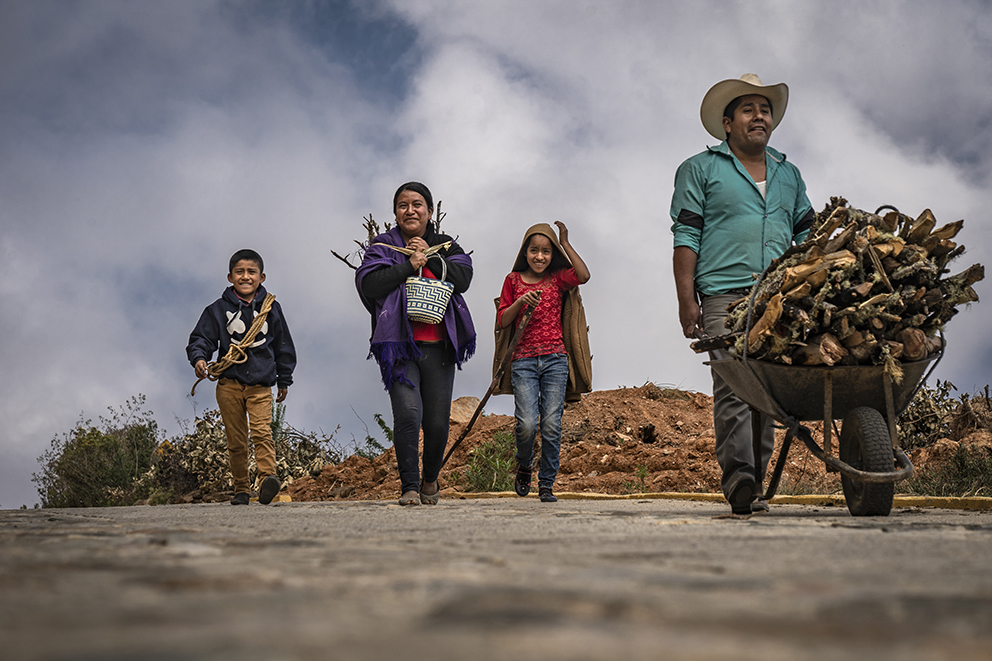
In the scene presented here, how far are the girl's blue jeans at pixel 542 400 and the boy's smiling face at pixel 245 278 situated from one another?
8.41 feet

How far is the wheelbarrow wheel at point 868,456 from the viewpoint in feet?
12.0

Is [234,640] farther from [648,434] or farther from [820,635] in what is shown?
[648,434]

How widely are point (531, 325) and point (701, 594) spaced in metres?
5.62

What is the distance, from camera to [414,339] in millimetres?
5730

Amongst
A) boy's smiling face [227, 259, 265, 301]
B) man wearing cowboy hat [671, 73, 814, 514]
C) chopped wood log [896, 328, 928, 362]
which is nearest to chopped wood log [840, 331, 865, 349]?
chopped wood log [896, 328, 928, 362]

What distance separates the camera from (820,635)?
0.98 metres

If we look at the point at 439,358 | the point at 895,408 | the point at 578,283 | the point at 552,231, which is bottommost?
the point at 895,408

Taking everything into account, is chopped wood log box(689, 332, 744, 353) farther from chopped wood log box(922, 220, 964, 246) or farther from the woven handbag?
the woven handbag

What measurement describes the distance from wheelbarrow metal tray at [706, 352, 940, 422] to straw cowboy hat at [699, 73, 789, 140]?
215cm

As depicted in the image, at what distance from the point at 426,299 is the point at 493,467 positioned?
11.5 feet

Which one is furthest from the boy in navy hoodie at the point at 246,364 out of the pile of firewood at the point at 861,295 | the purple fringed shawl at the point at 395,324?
the pile of firewood at the point at 861,295

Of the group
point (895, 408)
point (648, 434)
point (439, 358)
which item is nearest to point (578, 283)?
point (439, 358)

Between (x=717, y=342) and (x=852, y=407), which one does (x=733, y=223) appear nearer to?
(x=717, y=342)

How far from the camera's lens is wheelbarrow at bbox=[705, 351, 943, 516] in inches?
144
